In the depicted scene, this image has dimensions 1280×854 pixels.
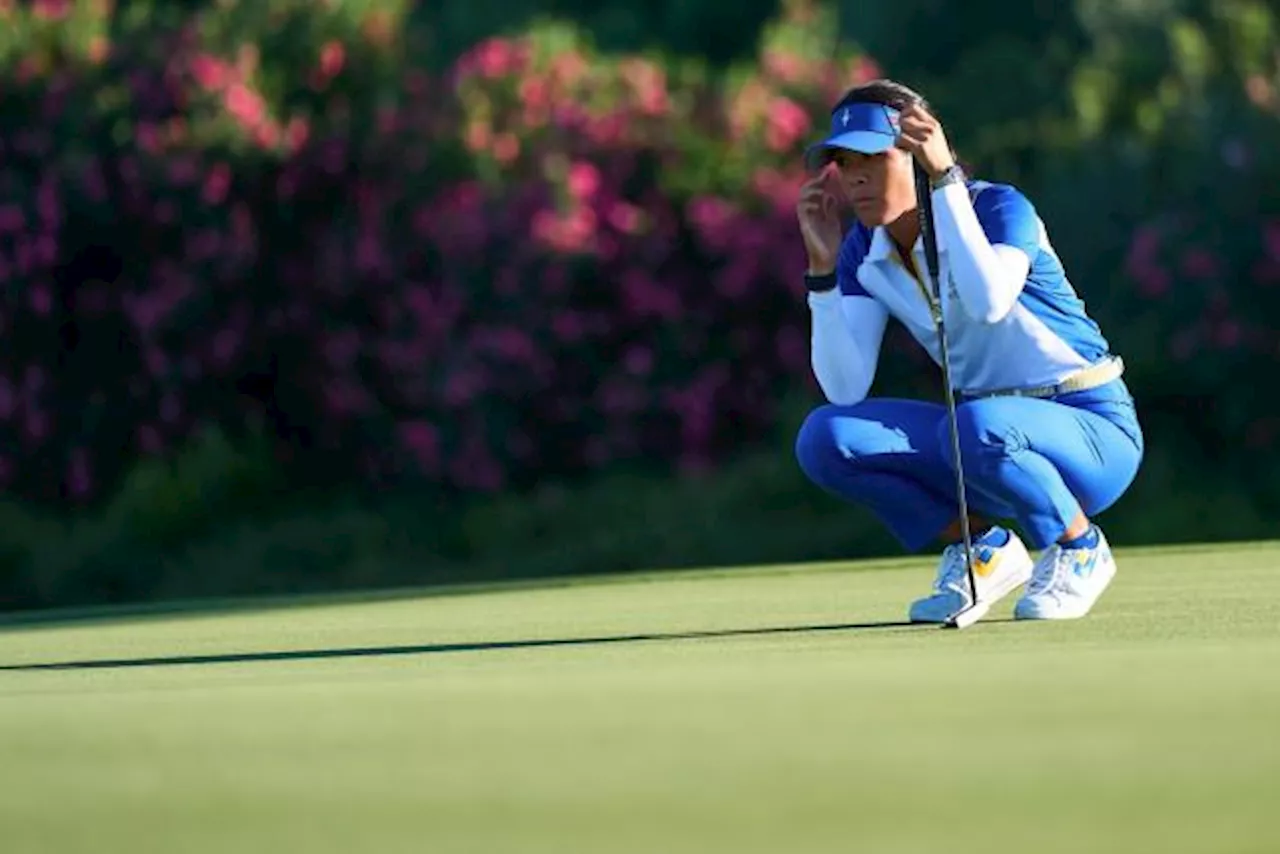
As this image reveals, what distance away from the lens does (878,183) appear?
8.89 metres

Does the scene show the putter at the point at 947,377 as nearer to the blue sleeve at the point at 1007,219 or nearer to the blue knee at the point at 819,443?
the blue sleeve at the point at 1007,219

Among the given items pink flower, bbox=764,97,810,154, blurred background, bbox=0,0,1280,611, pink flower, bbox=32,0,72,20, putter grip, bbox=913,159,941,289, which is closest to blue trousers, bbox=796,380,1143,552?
putter grip, bbox=913,159,941,289

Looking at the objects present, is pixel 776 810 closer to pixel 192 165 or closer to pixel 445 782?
pixel 445 782

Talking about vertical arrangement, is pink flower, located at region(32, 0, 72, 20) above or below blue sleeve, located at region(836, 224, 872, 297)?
above

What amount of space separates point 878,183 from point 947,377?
55cm

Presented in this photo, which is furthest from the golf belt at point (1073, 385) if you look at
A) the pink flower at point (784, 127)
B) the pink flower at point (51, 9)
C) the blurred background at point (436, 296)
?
the pink flower at point (51, 9)

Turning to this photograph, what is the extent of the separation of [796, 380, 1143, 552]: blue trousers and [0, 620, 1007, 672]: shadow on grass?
37cm

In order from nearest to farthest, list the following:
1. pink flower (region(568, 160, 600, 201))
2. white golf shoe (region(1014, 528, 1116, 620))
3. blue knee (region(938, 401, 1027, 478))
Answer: blue knee (region(938, 401, 1027, 478)) < white golf shoe (region(1014, 528, 1116, 620)) < pink flower (region(568, 160, 600, 201))

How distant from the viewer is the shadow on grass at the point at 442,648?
30.3ft

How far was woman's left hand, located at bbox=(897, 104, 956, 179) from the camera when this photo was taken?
27.9 ft

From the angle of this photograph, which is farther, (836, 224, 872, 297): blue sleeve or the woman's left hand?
(836, 224, 872, 297): blue sleeve

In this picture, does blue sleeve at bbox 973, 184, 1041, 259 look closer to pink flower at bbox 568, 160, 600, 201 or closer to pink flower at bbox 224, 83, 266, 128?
pink flower at bbox 568, 160, 600, 201

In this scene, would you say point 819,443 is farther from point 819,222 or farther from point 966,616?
point 819,222

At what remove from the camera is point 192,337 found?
17859mm
